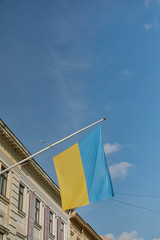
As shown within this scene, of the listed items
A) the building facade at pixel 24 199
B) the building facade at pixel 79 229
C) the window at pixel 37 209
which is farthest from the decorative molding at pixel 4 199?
the building facade at pixel 79 229

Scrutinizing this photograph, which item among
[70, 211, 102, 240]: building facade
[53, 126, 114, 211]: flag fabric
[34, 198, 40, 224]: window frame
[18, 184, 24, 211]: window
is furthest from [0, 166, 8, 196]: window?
[70, 211, 102, 240]: building facade

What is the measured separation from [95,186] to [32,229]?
1237 cm

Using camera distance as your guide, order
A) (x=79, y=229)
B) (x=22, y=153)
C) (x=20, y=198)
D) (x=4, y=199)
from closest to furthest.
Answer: (x=4, y=199)
(x=20, y=198)
(x=22, y=153)
(x=79, y=229)

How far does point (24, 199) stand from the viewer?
24.7 m

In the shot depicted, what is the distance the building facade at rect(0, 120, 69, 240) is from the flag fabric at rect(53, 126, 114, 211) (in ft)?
23.3

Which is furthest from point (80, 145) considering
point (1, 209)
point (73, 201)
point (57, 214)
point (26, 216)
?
point (57, 214)

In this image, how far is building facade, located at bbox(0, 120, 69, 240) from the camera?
21414 millimetres

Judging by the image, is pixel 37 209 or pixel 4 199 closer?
pixel 4 199

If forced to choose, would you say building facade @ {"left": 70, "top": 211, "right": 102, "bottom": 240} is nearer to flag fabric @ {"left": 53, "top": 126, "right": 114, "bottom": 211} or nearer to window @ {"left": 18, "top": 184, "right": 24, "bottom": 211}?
window @ {"left": 18, "top": 184, "right": 24, "bottom": 211}

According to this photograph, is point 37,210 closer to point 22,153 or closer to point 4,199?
point 22,153

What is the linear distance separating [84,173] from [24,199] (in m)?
11.2

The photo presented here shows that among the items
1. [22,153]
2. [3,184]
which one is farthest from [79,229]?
[3,184]

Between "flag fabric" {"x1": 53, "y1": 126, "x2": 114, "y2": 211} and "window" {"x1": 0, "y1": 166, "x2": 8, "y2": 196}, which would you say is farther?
"window" {"x1": 0, "y1": 166, "x2": 8, "y2": 196}

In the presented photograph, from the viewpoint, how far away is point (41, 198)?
92.4 feet
